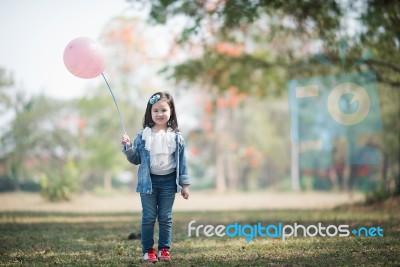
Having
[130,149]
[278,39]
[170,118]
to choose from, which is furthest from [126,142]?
[278,39]

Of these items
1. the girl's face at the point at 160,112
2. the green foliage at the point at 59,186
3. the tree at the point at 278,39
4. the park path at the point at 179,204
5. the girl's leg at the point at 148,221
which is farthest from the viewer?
the green foliage at the point at 59,186

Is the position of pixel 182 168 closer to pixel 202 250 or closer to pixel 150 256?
pixel 150 256

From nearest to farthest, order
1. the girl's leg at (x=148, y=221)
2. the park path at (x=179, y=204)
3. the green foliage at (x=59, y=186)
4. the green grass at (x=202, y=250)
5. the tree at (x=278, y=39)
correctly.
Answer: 1. the green grass at (x=202, y=250)
2. the girl's leg at (x=148, y=221)
3. the tree at (x=278, y=39)
4. the park path at (x=179, y=204)
5. the green foliage at (x=59, y=186)

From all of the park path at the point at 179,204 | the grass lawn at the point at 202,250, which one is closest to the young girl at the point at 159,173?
the grass lawn at the point at 202,250

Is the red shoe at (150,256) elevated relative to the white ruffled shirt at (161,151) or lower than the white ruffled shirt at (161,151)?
lower

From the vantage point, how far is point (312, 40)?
1079cm

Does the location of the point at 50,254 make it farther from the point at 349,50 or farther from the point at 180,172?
the point at 349,50

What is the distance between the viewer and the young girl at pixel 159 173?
4.29 meters

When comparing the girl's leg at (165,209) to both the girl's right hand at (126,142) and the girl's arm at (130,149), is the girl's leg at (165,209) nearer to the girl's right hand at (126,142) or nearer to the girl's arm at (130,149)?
the girl's arm at (130,149)

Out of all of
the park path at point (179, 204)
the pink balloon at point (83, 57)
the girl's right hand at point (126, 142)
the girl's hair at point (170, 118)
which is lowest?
the park path at point (179, 204)

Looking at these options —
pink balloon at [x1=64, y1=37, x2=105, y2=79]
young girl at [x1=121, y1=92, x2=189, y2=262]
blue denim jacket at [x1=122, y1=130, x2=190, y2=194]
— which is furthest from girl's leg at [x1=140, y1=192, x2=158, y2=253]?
pink balloon at [x1=64, y1=37, x2=105, y2=79]

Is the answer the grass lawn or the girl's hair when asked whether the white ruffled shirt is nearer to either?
the girl's hair

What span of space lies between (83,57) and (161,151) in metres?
1.29

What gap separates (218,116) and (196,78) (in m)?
15.8
